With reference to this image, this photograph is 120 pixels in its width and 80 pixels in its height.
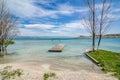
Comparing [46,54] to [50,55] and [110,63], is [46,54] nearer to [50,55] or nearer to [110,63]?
[50,55]

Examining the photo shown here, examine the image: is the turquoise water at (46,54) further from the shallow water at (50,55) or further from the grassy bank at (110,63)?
the grassy bank at (110,63)

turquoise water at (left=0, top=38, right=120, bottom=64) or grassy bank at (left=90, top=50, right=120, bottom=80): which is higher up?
grassy bank at (left=90, top=50, right=120, bottom=80)

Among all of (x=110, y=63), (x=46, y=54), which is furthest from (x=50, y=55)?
(x=110, y=63)

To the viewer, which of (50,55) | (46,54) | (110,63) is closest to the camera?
(110,63)

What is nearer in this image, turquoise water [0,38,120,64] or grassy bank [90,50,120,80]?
grassy bank [90,50,120,80]

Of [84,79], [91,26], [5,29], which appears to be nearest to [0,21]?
[5,29]

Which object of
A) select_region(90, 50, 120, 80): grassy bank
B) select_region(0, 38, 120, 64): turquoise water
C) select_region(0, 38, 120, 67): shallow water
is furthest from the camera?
select_region(0, 38, 120, 64): turquoise water

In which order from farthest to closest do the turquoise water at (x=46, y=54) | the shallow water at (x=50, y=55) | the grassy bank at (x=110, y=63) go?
the turquoise water at (x=46, y=54)
the shallow water at (x=50, y=55)
the grassy bank at (x=110, y=63)

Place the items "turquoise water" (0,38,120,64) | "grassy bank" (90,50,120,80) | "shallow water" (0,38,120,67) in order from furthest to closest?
"turquoise water" (0,38,120,64) < "shallow water" (0,38,120,67) < "grassy bank" (90,50,120,80)

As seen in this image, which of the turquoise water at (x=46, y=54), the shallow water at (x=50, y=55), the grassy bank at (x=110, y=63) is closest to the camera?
the grassy bank at (x=110, y=63)

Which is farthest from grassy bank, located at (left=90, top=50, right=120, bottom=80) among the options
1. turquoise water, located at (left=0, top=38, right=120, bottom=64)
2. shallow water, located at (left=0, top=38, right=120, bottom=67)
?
turquoise water, located at (left=0, top=38, right=120, bottom=64)

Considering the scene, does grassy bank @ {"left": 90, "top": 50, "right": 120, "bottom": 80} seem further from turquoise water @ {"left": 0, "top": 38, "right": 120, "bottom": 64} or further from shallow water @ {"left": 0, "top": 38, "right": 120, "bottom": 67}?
turquoise water @ {"left": 0, "top": 38, "right": 120, "bottom": 64}

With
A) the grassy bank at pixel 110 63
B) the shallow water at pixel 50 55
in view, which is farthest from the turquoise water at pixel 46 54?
the grassy bank at pixel 110 63

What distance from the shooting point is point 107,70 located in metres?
10.0
